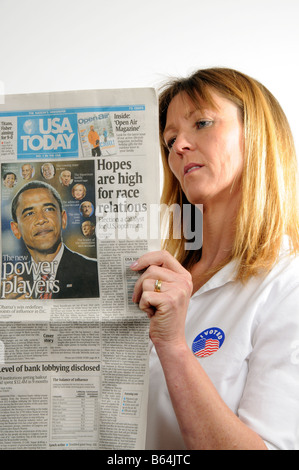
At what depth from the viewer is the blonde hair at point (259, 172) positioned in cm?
98

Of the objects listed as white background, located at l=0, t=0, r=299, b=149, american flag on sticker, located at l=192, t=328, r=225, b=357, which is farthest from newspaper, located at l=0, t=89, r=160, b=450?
white background, located at l=0, t=0, r=299, b=149

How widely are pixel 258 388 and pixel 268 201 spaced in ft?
1.34

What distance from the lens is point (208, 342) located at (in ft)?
2.91

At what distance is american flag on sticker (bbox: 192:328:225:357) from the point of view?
87cm

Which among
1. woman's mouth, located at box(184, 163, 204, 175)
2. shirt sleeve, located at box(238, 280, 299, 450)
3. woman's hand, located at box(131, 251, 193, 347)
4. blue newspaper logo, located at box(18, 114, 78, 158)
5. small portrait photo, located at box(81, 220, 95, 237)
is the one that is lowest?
shirt sleeve, located at box(238, 280, 299, 450)

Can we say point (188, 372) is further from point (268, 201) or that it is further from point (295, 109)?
point (295, 109)

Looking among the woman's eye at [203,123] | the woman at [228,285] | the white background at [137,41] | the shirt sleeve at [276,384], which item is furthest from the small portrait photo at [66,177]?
the white background at [137,41]

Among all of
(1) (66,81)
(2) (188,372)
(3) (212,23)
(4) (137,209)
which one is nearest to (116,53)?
(1) (66,81)

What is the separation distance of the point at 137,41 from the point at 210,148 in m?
0.86

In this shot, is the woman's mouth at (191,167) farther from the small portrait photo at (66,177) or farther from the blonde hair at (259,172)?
the small portrait photo at (66,177)

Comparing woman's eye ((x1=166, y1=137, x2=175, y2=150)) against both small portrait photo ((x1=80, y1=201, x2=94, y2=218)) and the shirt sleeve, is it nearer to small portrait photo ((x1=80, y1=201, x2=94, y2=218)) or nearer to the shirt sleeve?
small portrait photo ((x1=80, y1=201, x2=94, y2=218))

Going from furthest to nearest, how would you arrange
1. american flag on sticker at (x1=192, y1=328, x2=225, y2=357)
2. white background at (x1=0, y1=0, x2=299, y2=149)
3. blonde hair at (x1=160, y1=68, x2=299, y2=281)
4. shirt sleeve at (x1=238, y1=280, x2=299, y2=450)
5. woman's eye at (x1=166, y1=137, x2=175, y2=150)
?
1. white background at (x1=0, y1=0, x2=299, y2=149)
2. woman's eye at (x1=166, y1=137, x2=175, y2=150)
3. blonde hair at (x1=160, y1=68, x2=299, y2=281)
4. american flag on sticker at (x1=192, y1=328, x2=225, y2=357)
5. shirt sleeve at (x1=238, y1=280, x2=299, y2=450)

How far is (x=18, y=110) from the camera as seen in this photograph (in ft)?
2.79
